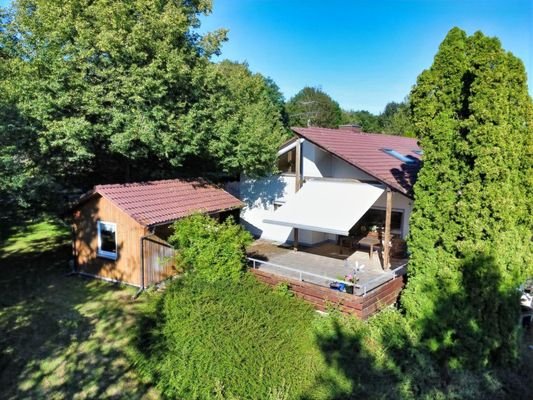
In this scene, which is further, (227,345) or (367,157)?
(367,157)

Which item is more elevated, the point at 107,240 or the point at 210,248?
the point at 210,248

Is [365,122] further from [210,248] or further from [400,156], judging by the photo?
[210,248]

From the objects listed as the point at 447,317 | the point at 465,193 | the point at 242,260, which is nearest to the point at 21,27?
the point at 242,260

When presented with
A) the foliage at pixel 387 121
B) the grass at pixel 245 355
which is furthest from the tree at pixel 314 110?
the grass at pixel 245 355

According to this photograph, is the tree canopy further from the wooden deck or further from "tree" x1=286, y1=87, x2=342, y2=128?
"tree" x1=286, y1=87, x2=342, y2=128

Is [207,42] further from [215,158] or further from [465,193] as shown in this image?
[465,193]

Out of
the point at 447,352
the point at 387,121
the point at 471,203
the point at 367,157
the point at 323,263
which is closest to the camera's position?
the point at 471,203

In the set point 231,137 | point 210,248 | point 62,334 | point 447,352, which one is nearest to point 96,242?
point 62,334

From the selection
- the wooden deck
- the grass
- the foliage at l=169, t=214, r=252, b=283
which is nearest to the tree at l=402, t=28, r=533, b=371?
the grass
